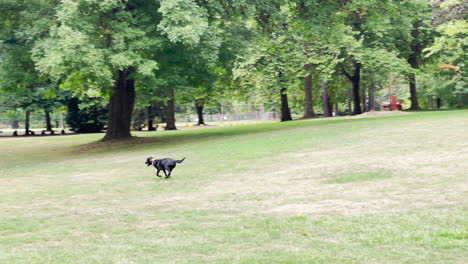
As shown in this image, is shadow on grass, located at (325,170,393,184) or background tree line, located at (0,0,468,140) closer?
shadow on grass, located at (325,170,393,184)

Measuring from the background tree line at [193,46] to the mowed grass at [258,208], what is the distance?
568 cm

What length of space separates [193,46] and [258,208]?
1614 centimetres

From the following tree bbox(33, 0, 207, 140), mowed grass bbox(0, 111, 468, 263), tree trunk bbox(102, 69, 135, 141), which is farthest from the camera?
tree trunk bbox(102, 69, 135, 141)

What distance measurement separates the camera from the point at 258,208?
10148 mm

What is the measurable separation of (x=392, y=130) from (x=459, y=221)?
51.4ft

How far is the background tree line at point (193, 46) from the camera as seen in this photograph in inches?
907

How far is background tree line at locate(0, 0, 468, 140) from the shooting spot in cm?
2305

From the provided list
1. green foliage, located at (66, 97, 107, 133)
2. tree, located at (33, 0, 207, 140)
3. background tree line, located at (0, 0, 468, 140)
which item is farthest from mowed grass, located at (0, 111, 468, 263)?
green foliage, located at (66, 97, 107, 133)

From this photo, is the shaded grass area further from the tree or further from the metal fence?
the metal fence

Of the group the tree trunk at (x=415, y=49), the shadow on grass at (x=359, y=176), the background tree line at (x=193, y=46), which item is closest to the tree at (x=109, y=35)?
the background tree line at (x=193, y=46)

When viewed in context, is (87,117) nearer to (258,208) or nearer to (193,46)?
(193,46)

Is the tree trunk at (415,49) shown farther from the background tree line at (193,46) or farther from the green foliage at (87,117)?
the green foliage at (87,117)

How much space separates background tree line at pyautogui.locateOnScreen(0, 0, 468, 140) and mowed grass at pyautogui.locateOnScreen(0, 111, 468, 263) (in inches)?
224

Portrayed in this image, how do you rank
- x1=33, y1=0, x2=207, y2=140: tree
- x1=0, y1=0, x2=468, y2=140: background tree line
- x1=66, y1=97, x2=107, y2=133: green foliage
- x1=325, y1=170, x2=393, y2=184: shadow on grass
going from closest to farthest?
x1=325, y1=170, x2=393, y2=184: shadow on grass < x1=33, y1=0, x2=207, y2=140: tree < x1=0, y1=0, x2=468, y2=140: background tree line < x1=66, y1=97, x2=107, y2=133: green foliage
